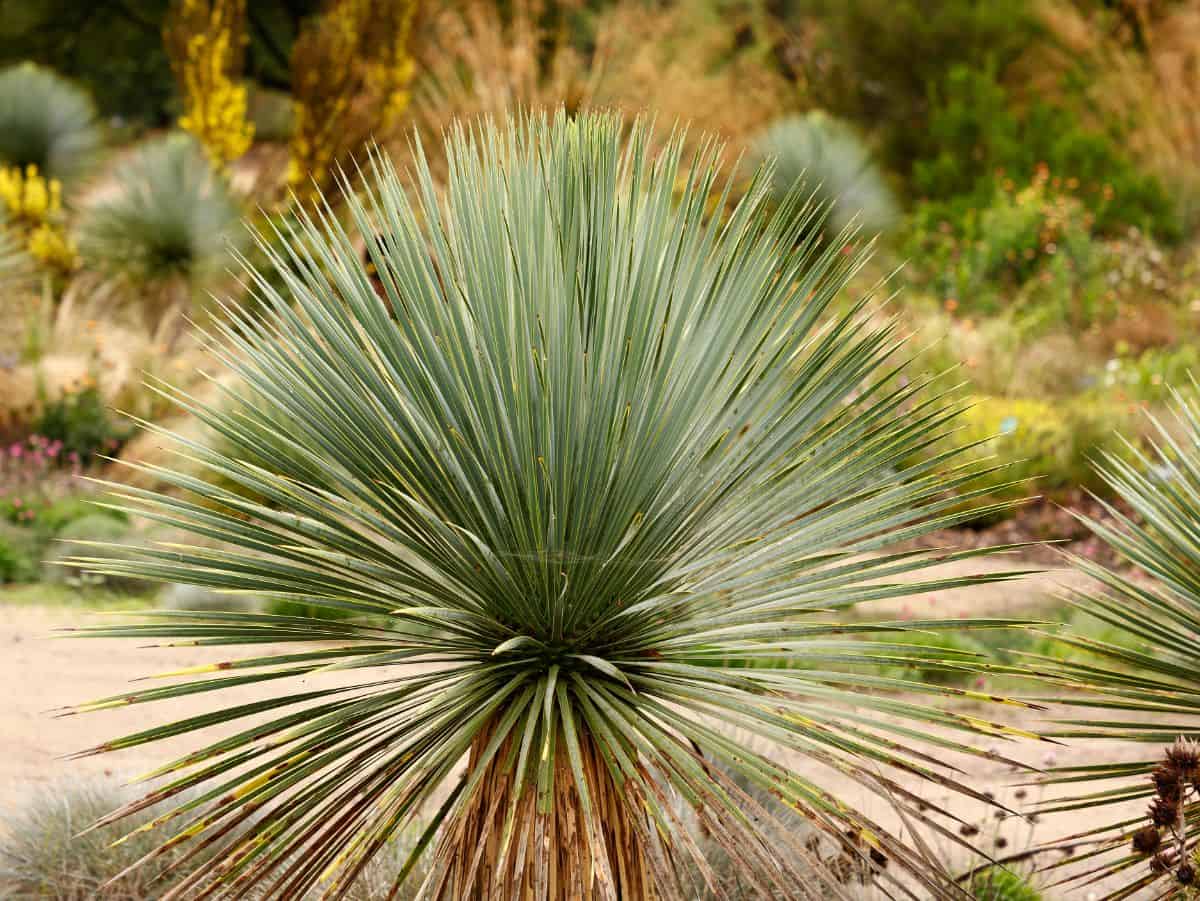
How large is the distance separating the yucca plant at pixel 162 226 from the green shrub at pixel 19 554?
9.02 ft

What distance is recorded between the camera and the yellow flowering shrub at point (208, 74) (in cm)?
1157

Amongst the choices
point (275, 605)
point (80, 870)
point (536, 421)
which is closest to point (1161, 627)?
point (536, 421)

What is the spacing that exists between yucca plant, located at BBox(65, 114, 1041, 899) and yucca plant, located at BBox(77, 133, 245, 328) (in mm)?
7070

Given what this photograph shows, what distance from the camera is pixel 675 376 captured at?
7.48 ft

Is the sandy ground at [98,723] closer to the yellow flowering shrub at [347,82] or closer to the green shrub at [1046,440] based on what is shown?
the green shrub at [1046,440]

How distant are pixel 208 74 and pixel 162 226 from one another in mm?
3082

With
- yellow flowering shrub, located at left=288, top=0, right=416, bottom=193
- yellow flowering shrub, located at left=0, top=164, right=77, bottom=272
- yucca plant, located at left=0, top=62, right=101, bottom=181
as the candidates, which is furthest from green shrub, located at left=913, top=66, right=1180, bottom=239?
yucca plant, located at left=0, top=62, right=101, bottom=181

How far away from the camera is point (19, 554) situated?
6340 millimetres

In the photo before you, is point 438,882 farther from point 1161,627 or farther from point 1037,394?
point 1037,394

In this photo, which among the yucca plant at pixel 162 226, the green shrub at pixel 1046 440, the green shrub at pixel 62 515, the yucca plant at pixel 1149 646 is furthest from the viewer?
the yucca plant at pixel 162 226

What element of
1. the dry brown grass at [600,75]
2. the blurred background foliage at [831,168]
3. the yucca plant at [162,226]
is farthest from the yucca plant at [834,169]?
the yucca plant at [162,226]

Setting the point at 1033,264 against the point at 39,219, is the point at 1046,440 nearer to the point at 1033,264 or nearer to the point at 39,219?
the point at 1033,264

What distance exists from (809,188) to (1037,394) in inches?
128

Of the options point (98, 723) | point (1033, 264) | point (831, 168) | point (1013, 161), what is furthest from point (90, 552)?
point (1013, 161)
